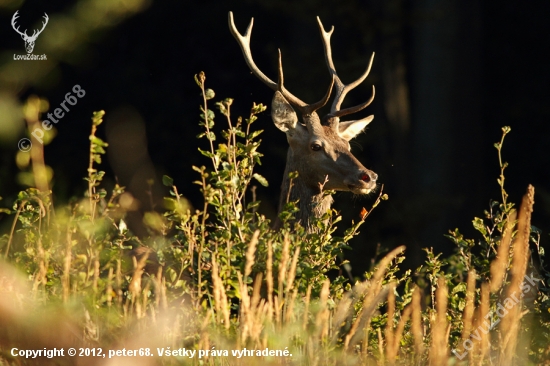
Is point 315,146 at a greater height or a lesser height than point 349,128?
lesser

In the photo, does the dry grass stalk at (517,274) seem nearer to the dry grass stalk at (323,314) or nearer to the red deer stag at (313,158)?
the dry grass stalk at (323,314)

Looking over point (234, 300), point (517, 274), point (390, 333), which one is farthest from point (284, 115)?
point (390, 333)

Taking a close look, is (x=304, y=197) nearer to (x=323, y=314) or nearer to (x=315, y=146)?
(x=315, y=146)

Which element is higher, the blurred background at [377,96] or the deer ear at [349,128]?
the blurred background at [377,96]

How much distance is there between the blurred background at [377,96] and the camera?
10680 millimetres

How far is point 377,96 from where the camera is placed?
11492mm

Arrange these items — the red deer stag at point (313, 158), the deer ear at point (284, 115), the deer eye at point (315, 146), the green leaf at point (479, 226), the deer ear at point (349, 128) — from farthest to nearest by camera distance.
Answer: the deer ear at point (349, 128)
the deer ear at point (284, 115)
the deer eye at point (315, 146)
the red deer stag at point (313, 158)
the green leaf at point (479, 226)

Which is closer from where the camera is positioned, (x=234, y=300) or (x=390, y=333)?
(x=390, y=333)

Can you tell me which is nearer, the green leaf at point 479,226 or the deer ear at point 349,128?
the green leaf at point 479,226

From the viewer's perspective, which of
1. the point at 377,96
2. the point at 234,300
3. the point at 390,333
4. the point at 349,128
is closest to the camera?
the point at 390,333

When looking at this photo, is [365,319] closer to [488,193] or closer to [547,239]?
[547,239]

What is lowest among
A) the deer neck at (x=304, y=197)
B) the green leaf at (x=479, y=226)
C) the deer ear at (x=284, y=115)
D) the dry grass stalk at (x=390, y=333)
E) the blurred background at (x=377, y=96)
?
the dry grass stalk at (x=390, y=333)

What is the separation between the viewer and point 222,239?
373 cm

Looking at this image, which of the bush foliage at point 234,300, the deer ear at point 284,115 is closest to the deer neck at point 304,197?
the deer ear at point 284,115
